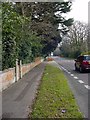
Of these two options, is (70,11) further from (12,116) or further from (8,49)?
(12,116)

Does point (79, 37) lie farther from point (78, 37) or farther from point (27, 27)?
point (27, 27)

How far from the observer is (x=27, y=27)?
2722 centimetres

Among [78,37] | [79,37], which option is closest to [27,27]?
[78,37]

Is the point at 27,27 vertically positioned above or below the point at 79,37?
below

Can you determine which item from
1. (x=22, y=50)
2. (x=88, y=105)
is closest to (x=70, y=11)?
(x=22, y=50)

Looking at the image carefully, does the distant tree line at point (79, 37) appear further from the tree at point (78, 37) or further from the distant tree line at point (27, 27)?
the distant tree line at point (27, 27)

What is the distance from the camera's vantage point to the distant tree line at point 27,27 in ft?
53.9

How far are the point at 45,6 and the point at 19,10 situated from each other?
4949mm

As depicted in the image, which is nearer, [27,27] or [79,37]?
[27,27]

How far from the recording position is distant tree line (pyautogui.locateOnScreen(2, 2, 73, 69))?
16422 millimetres

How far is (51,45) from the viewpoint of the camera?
5200cm

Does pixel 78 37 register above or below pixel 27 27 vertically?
above

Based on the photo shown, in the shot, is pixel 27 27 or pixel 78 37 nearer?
pixel 27 27

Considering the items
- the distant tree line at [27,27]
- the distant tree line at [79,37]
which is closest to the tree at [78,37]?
the distant tree line at [79,37]
